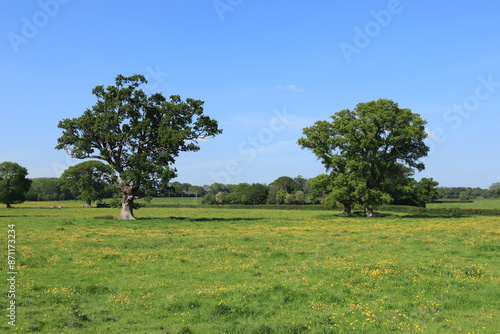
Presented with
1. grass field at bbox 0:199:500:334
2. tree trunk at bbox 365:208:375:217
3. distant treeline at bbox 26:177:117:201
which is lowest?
grass field at bbox 0:199:500:334

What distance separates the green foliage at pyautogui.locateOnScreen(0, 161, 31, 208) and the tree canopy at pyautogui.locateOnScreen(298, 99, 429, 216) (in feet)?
217

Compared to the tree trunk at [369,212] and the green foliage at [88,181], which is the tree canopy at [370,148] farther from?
the green foliage at [88,181]

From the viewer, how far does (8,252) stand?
23.5 metres

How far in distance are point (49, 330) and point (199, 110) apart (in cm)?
4578

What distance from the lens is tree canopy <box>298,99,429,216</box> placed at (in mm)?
64188

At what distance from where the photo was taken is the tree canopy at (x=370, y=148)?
64188 mm

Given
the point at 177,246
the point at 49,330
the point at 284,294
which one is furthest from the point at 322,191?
the point at 49,330

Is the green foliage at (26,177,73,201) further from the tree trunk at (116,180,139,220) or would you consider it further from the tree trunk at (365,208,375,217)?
the tree trunk at (365,208,375,217)

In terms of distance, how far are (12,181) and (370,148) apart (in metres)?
77.9

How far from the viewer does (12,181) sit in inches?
3661

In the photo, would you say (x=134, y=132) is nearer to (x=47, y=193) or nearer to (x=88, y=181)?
(x=88, y=181)

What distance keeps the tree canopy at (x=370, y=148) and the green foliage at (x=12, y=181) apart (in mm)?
66050

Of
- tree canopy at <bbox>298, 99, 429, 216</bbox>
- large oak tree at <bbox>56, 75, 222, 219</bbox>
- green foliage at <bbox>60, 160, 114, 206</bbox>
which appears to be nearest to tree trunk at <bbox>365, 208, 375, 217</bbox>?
tree canopy at <bbox>298, 99, 429, 216</bbox>

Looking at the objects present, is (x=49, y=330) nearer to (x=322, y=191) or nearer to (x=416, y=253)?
(x=416, y=253)
